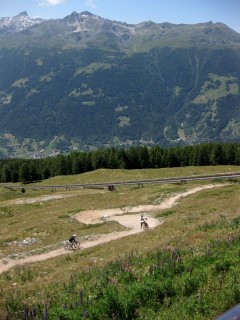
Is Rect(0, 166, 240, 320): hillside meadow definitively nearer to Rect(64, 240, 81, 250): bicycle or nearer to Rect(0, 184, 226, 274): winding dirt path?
Rect(64, 240, 81, 250): bicycle

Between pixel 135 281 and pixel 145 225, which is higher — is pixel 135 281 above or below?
above

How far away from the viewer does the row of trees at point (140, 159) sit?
14362cm

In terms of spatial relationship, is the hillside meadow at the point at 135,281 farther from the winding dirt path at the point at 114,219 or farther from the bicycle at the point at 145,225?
the bicycle at the point at 145,225

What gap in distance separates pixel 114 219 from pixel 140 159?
102 m

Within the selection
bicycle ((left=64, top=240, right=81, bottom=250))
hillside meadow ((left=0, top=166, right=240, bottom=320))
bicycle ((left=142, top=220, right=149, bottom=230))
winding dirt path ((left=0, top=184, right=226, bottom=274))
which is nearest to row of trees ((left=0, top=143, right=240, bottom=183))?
winding dirt path ((left=0, top=184, right=226, bottom=274))

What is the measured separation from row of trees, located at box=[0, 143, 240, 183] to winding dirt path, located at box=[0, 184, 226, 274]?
251ft

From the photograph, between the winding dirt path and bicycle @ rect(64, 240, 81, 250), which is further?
bicycle @ rect(64, 240, 81, 250)

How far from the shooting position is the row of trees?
471 feet

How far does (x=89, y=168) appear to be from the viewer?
15625 cm

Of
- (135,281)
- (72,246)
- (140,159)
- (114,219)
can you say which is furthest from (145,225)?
(140,159)

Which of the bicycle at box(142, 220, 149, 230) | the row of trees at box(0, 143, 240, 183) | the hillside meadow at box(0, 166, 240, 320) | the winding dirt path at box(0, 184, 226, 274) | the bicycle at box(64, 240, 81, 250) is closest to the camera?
the hillside meadow at box(0, 166, 240, 320)

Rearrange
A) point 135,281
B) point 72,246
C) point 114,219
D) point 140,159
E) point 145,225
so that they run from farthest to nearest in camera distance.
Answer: point 140,159
point 114,219
point 145,225
point 72,246
point 135,281

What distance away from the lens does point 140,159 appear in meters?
151

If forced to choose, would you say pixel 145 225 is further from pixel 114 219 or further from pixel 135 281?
pixel 135 281
